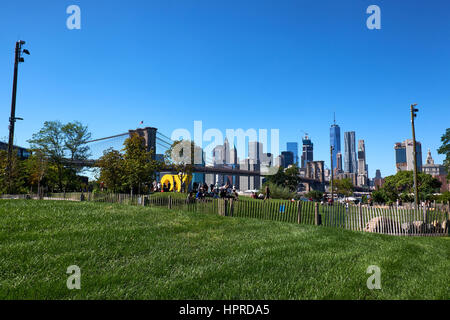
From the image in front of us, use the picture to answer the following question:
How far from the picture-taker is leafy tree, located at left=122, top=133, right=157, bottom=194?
26.8 m

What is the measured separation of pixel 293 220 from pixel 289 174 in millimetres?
45731

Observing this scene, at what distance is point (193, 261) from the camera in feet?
18.7

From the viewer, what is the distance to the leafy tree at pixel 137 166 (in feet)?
87.8

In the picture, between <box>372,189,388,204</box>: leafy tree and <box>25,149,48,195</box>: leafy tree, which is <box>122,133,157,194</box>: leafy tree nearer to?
<box>25,149,48,195</box>: leafy tree

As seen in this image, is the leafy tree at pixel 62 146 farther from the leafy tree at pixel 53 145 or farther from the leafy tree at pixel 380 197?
the leafy tree at pixel 380 197

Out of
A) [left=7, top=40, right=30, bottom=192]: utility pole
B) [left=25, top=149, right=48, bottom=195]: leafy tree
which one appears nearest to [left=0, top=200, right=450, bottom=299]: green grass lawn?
[left=7, top=40, right=30, bottom=192]: utility pole

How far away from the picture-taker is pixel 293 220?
39.9ft

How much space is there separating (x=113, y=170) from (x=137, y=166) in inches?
136

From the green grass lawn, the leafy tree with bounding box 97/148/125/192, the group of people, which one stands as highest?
the leafy tree with bounding box 97/148/125/192

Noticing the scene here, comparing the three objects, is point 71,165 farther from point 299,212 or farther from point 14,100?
point 299,212

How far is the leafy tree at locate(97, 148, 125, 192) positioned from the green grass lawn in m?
19.7
